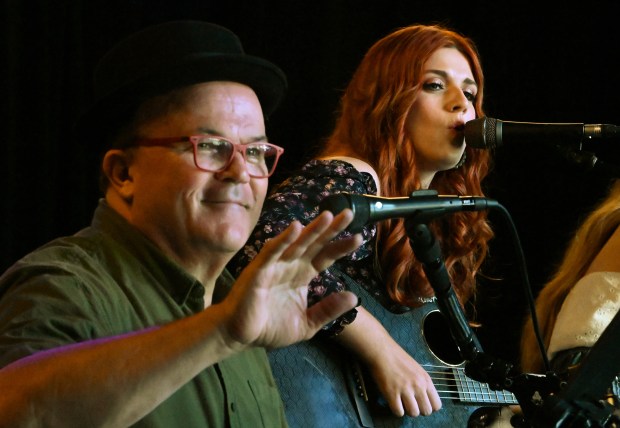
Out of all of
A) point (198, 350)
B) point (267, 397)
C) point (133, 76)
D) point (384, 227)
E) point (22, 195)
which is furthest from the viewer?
point (22, 195)

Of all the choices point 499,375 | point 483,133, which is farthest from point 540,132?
point 499,375

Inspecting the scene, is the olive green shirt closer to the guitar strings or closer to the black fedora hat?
the black fedora hat

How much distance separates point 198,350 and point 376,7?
124 inches

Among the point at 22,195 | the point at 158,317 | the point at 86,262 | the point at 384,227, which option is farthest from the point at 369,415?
the point at 22,195

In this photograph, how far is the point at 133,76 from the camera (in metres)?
2.02

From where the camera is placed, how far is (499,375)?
192cm

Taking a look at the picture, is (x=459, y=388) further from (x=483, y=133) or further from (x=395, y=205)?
(x=395, y=205)

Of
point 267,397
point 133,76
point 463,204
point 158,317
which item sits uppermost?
point 133,76

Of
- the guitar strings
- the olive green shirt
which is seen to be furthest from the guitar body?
the olive green shirt

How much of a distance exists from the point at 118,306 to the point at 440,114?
1.53 m

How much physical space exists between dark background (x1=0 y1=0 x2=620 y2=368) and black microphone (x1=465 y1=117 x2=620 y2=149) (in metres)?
1.28

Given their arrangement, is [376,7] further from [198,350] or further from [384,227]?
[198,350]

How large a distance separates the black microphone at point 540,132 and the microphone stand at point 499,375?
1.91ft

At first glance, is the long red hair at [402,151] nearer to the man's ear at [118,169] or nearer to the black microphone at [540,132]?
the black microphone at [540,132]
